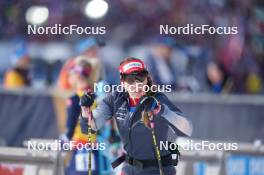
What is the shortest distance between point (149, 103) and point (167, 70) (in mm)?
5103

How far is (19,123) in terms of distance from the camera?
12.8 m

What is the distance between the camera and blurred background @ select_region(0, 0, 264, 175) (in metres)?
11.5

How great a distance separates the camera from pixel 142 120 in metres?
7.45

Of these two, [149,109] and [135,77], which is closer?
[149,109]

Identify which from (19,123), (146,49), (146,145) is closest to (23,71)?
(19,123)

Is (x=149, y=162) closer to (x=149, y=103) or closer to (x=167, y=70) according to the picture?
(x=149, y=103)
